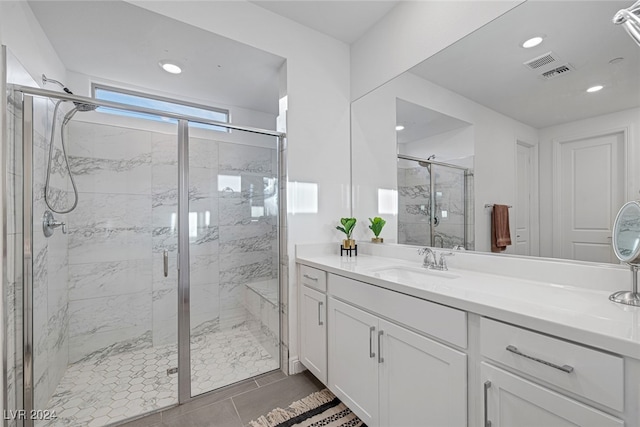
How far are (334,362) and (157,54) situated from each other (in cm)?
256

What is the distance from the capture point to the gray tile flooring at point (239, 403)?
1569 mm

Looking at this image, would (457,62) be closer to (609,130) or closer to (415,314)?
(609,130)

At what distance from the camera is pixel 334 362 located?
1.64 metres

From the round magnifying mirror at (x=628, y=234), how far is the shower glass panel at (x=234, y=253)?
1876 millimetres

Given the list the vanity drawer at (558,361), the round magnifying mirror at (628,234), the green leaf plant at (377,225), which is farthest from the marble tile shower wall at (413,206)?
the vanity drawer at (558,361)

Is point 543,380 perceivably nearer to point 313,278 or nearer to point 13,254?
point 313,278

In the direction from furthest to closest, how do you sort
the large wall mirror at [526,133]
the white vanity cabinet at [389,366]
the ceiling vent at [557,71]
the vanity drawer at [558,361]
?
the ceiling vent at [557,71] < the large wall mirror at [526,133] < the white vanity cabinet at [389,366] < the vanity drawer at [558,361]

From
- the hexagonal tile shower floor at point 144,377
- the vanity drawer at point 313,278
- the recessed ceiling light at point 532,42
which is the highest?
the recessed ceiling light at point 532,42

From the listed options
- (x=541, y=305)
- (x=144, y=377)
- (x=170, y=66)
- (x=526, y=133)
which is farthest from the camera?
(x=170, y=66)

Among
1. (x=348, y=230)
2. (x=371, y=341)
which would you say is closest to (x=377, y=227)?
(x=348, y=230)

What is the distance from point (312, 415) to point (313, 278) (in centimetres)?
78

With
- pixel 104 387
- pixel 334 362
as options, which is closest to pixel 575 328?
pixel 334 362

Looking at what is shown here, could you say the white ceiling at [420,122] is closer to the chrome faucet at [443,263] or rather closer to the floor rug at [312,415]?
the chrome faucet at [443,263]

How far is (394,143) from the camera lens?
7.05 ft
